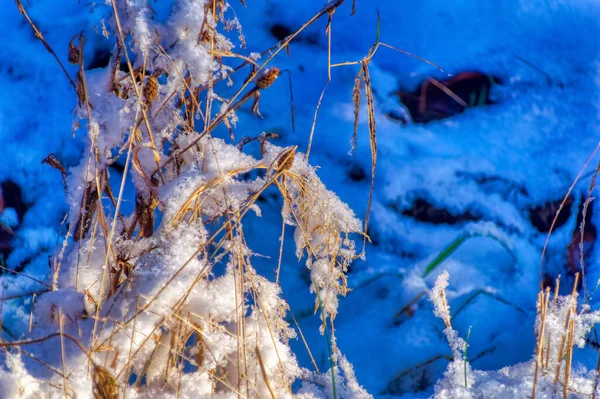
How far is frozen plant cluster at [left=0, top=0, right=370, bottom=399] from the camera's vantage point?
0.74 meters

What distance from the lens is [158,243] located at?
78 cm

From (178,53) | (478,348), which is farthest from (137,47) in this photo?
(478,348)

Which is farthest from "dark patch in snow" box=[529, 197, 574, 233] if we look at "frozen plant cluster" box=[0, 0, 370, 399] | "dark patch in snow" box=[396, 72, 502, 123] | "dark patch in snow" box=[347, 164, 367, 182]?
"frozen plant cluster" box=[0, 0, 370, 399]

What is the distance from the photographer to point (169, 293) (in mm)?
772

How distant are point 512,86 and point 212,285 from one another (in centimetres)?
99

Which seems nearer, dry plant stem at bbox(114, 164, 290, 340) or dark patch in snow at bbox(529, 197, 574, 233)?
dry plant stem at bbox(114, 164, 290, 340)

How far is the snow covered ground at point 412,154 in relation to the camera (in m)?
1.16

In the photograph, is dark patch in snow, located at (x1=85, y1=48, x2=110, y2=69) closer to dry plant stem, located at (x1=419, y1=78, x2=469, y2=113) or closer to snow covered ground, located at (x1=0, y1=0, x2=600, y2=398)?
snow covered ground, located at (x1=0, y1=0, x2=600, y2=398)

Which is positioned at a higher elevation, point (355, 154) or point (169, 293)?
point (355, 154)

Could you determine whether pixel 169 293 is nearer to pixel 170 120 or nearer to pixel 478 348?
pixel 170 120

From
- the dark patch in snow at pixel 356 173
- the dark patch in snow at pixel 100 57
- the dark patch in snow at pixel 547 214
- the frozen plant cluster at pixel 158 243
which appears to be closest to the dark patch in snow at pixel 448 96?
the dark patch in snow at pixel 356 173

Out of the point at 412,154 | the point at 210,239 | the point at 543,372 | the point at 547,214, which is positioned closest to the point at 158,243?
the point at 210,239

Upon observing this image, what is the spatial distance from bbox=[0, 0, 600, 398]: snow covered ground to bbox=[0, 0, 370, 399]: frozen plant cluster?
0.32 m

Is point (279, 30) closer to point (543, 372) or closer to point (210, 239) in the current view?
point (210, 239)
